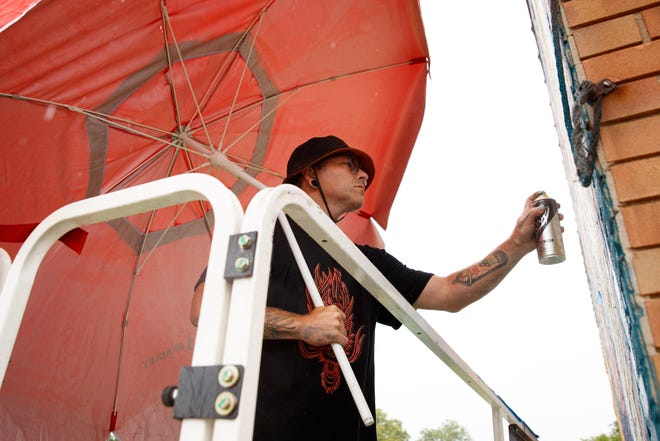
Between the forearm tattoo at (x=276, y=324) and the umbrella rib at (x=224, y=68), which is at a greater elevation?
the umbrella rib at (x=224, y=68)

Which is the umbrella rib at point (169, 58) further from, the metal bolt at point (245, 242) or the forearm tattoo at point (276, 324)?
the metal bolt at point (245, 242)

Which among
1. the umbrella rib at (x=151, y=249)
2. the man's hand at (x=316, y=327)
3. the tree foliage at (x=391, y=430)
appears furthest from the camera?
the tree foliage at (x=391, y=430)

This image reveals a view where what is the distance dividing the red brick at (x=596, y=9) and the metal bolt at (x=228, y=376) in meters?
1.24

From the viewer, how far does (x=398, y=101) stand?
3.27m

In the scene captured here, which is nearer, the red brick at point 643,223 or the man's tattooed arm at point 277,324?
the red brick at point 643,223

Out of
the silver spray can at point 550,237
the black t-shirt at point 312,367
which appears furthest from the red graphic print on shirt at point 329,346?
the silver spray can at point 550,237

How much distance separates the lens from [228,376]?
611mm

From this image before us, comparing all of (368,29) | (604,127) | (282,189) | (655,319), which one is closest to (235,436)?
(282,189)

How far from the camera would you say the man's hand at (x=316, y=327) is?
56.5 inches

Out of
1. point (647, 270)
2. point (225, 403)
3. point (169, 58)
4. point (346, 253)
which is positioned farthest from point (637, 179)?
point (169, 58)

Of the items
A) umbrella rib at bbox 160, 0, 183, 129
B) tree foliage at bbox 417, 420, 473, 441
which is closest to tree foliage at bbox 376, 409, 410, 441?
tree foliage at bbox 417, 420, 473, 441

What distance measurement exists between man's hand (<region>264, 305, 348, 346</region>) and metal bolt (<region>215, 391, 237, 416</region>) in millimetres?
843

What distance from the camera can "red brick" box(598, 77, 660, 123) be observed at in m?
1.11

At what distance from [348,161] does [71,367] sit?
197 cm
